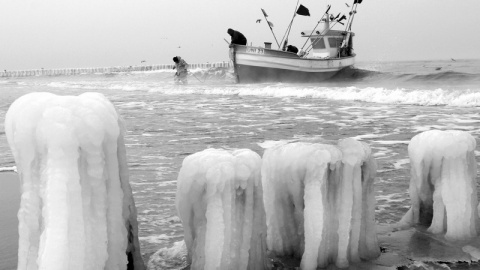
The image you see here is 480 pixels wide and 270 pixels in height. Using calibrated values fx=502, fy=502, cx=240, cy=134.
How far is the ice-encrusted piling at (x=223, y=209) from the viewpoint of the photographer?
2.96 metres

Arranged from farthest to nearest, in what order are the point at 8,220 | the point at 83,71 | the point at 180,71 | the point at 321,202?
the point at 83,71 < the point at 180,71 < the point at 8,220 < the point at 321,202

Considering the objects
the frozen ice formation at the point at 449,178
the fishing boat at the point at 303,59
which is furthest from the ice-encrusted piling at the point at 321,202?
the fishing boat at the point at 303,59

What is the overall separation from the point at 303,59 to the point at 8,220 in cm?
3052

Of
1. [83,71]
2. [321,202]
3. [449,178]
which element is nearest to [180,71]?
[449,178]

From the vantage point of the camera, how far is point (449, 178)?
376 centimetres

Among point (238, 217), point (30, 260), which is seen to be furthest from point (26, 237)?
point (238, 217)

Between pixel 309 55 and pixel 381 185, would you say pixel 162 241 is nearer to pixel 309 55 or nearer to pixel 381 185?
pixel 381 185

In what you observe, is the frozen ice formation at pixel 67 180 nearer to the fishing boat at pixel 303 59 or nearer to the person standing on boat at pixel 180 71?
the fishing boat at pixel 303 59

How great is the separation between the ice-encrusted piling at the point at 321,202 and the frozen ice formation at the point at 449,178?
24.9 inches

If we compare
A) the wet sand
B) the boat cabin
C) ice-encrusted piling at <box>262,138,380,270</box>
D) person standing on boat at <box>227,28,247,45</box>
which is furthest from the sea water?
person standing on boat at <box>227,28,247,45</box>

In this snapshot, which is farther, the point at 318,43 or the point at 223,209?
the point at 318,43

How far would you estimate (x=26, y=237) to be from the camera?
103 inches

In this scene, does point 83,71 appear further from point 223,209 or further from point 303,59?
point 223,209

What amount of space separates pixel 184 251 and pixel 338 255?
1.21m
